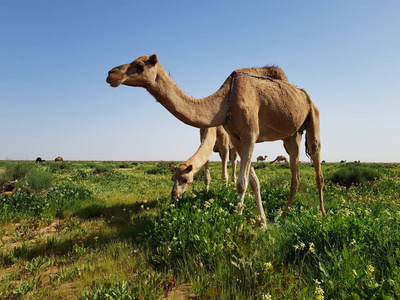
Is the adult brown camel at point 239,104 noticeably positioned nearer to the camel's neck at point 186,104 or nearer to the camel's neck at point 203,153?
the camel's neck at point 186,104

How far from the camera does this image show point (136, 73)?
12.8 ft

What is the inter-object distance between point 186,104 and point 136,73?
3.23 feet

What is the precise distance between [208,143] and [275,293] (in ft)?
15.7

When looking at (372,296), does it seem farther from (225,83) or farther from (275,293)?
(225,83)

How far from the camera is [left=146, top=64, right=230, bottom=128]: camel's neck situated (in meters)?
4.12

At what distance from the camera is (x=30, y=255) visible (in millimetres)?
4324

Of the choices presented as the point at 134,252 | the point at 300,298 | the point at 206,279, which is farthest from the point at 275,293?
the point at 134,252

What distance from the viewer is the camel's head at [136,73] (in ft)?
12.1

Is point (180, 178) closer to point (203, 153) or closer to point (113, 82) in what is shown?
point (203, 153)

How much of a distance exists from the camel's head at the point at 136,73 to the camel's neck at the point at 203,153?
2.60m

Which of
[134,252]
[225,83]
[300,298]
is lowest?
[134,252]

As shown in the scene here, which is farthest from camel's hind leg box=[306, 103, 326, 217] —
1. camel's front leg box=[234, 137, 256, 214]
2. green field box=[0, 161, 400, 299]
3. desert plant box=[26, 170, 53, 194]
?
desert plant box=[26, 170, 53, 194]

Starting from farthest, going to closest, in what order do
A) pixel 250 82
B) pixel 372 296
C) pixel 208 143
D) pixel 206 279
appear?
pixel 208 143, pixel 250 82, pixel 206 279, pixel 372 296

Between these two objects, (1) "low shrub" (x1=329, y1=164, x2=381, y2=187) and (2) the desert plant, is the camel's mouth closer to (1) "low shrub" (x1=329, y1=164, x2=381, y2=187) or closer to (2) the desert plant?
(2) the desert plant
